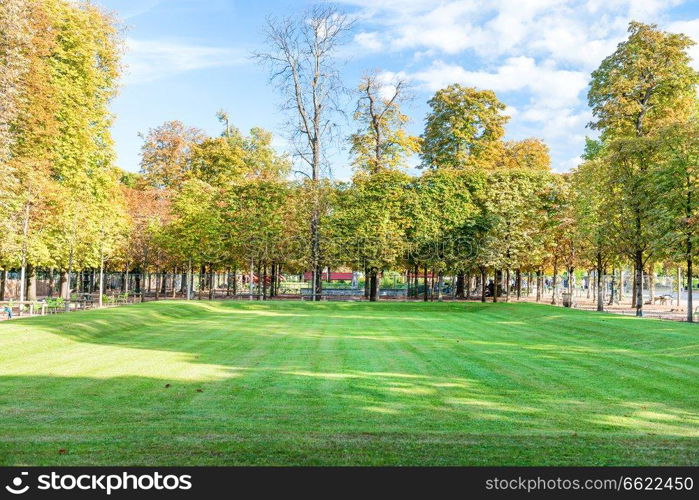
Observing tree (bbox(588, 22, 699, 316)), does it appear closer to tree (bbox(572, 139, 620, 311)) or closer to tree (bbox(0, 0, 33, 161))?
tree (bbox(572, 139, 620, 311))

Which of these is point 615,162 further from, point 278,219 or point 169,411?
point 169,411

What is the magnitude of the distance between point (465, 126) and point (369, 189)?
14.8 m

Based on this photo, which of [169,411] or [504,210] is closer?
[169,411]

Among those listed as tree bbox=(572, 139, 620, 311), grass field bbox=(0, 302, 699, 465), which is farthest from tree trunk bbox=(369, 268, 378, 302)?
grass field bbox=(0, 302, 699, 465)

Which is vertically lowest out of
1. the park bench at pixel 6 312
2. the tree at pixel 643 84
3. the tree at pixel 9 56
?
the park bench at pixel 6 312

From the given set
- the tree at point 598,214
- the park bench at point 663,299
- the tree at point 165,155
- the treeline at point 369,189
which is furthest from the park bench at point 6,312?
the park bench at point 663,299

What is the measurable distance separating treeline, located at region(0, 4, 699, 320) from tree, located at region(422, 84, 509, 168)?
0.63 ft

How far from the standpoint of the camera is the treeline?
26375 mm

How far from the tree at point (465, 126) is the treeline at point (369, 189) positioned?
192 millimetres

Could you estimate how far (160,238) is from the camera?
42312mm

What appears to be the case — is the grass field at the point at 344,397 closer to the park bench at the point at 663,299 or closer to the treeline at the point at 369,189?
the treeline at the point at 369,189

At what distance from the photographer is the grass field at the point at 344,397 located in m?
6.03
